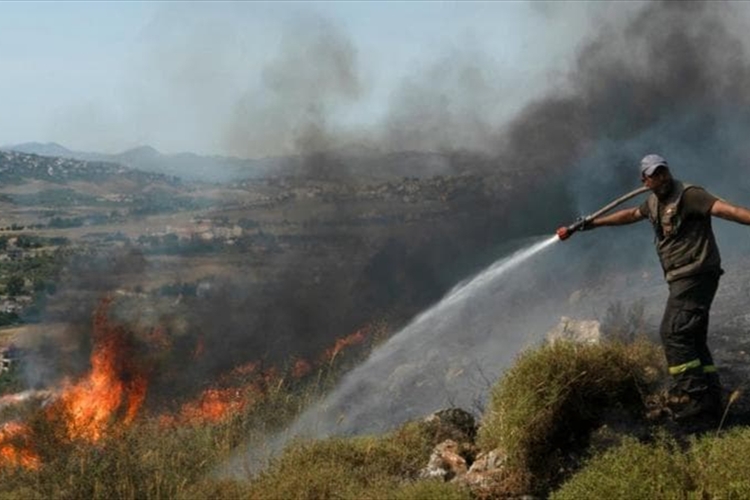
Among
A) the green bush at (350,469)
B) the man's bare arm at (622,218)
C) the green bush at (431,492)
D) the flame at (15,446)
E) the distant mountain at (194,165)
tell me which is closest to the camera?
the green bush at (431,492)

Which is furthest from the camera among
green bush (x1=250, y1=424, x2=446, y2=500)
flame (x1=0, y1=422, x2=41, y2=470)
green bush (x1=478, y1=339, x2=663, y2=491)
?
flame (x1=0, y1=422, x2=41, y2=470)

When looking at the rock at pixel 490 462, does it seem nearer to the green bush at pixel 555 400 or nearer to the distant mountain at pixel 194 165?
the green bush at pixel 555 400

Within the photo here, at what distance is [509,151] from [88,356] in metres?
16.5

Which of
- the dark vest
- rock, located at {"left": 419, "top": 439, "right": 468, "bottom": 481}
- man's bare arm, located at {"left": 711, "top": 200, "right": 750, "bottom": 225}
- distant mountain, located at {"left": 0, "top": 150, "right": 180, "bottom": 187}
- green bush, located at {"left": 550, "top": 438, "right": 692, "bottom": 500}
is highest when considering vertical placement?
distant mountain, located at {"left": 0, "top": 150, "right": 180, "bottom": 187}

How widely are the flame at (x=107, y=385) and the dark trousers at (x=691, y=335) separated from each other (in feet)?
35.6

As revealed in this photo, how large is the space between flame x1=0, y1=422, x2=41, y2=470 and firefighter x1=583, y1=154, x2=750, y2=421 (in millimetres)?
8585

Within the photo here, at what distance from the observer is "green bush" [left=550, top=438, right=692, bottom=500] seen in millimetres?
4754

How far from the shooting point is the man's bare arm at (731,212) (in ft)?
18.2

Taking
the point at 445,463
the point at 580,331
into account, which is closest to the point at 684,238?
the point at 445,463

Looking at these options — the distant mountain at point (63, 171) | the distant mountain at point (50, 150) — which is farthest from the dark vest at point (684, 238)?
the distant mountain at point (50, 150)

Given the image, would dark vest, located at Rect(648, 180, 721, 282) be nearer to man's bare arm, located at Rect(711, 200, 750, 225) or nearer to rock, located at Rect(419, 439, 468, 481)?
man's bare arm, located at Rect(711, 200, 750, 225)

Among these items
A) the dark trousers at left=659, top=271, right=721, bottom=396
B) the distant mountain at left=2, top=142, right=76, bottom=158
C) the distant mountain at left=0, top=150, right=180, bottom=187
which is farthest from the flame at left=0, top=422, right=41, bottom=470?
the distant mountain at left=2, top=142, right=76, bottom=158

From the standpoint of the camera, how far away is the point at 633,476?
4836mm

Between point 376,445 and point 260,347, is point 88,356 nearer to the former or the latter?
point 260,347
